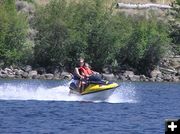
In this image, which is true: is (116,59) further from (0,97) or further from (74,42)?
(0,97)

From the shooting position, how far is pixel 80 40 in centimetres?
8356

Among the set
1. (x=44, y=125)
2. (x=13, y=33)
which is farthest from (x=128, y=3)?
(x=44, y=125)

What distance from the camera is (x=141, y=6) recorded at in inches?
4006

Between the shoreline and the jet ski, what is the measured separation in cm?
3520

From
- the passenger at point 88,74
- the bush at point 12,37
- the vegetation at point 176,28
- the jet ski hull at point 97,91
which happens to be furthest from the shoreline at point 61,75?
the passenger at point 88,74

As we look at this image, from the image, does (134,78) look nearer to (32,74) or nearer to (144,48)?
(144,48)

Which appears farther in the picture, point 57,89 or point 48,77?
point 48,77

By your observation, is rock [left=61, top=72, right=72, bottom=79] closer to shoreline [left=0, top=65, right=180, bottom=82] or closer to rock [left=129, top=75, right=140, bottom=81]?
shoreline [left=0, top=65, right=180, bottom=82]

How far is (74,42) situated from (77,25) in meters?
3.57

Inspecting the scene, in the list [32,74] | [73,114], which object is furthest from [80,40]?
[73,114]

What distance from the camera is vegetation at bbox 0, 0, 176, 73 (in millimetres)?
81750

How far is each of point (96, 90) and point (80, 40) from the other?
154 feet

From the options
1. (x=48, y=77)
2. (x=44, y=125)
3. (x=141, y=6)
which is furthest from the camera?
(x=141, y=6)

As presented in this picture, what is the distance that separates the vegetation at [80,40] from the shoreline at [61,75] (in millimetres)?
2061
